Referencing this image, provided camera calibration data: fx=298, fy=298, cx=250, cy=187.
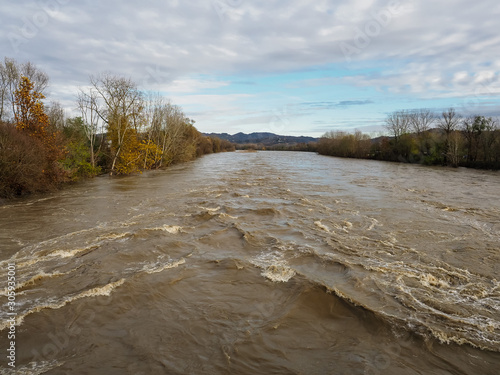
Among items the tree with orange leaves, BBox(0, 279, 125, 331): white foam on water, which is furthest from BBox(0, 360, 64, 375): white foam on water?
the tree with orange leaves

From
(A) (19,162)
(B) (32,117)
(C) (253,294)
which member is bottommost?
(C) (253,294)

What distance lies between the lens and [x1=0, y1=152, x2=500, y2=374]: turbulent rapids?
3988 millimetres

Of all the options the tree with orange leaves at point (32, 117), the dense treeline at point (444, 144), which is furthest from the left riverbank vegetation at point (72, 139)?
the dense treeline at point (444, 144)

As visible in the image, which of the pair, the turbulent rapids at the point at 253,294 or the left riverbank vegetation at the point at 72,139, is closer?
the turbulent rapids at the point at 253,294

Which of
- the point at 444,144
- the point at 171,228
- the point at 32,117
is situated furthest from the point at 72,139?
the point at 444,144

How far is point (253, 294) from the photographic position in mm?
5680

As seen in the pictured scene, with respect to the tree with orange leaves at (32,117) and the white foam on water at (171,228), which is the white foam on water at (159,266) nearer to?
the white foam on water at (171,228)

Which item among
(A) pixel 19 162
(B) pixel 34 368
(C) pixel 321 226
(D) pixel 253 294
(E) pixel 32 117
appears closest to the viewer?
(B) pixel 34 368

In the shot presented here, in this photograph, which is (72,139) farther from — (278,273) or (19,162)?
(278,273)

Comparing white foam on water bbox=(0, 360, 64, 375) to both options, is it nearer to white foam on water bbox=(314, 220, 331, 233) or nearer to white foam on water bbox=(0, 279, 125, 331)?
white foam on water bbox=(0, 279, 125, 331)

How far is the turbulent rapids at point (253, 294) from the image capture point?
3988mm

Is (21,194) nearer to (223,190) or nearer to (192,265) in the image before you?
(223,190)

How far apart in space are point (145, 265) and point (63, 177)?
15.3m

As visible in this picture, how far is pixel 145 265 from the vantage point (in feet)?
22.9
